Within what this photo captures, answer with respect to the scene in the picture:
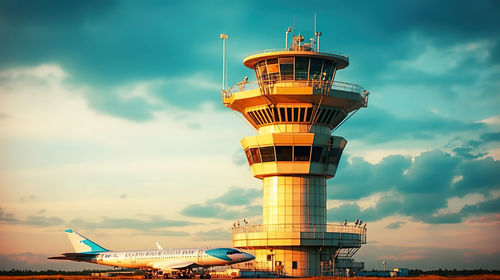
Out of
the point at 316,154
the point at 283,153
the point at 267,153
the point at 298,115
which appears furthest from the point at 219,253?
the point at 298,115

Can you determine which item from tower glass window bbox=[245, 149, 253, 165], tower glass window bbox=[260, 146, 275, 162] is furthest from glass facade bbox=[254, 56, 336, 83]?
tower glass window bbox=[245, 149, 253, 165]

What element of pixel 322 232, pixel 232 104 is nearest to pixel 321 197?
pixel 322 232

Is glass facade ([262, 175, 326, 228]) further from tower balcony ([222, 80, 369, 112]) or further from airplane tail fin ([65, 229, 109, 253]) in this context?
airplane tail fin ([65, 229, 109, 253])

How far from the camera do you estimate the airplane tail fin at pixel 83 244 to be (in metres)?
111

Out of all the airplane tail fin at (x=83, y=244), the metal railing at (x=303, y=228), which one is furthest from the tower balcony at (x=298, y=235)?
the airplane tail fin at (x=83, y=244)

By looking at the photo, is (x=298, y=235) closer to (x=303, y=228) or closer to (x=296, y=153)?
(x=303, y=228)

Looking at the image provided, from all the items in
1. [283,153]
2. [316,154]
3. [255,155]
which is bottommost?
[316,154]

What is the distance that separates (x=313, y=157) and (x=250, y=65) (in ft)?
51.7

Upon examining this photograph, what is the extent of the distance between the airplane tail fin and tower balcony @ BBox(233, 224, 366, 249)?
123 feet

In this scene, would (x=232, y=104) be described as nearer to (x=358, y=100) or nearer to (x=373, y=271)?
(x=358, y=100)

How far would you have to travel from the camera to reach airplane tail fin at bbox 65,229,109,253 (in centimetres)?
11125

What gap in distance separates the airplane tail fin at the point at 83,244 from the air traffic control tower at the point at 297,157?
125 feet

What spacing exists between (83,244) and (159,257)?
23.8 meters

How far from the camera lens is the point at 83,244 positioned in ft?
368
